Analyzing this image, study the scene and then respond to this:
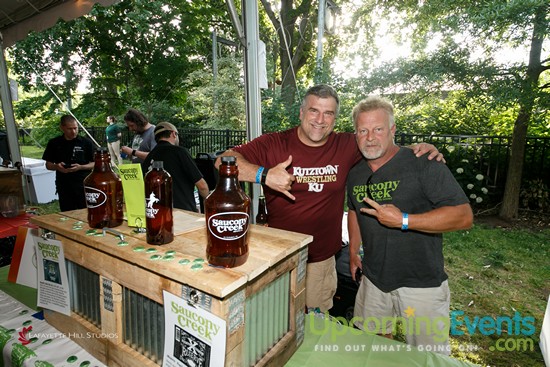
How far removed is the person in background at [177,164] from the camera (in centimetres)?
295

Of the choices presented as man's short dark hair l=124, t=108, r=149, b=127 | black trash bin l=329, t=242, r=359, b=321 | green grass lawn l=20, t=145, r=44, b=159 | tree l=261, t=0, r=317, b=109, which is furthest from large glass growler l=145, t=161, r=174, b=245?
green grass lawn l=20, t=145, r=44, b=159

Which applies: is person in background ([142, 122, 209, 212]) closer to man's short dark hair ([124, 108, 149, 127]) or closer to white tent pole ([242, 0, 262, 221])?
white tent pole ([242, 0, 262, 221])

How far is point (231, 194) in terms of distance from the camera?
0.85 meters

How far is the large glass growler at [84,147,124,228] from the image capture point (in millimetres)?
1145

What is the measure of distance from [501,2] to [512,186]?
10.1ft

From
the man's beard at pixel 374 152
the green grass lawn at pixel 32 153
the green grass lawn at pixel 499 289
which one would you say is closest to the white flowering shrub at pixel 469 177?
the green grass lawn at pixel 499 289

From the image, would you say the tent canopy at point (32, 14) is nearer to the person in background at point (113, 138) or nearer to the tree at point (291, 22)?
the person in background at point (113, 138)

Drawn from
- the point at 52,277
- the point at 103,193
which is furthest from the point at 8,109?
the point at 103,193

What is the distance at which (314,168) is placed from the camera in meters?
1.92

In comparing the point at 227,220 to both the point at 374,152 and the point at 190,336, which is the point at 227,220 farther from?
the point at 374,152

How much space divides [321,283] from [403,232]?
722 millimetres

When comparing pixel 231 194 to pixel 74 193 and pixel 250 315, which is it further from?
pixel 74 193

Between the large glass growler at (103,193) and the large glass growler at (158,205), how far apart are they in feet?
0.85

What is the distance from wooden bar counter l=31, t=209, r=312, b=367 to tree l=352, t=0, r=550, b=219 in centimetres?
512
